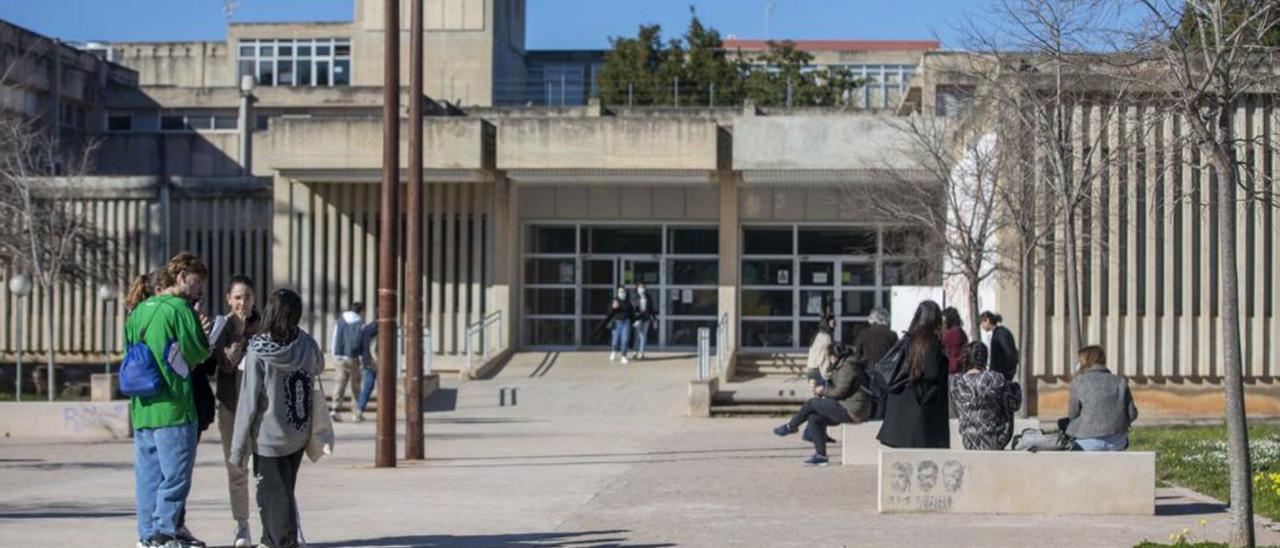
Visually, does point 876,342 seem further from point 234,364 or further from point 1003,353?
point 234,364

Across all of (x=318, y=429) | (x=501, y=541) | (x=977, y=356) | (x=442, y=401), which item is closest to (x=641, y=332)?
(x=442, y=401)

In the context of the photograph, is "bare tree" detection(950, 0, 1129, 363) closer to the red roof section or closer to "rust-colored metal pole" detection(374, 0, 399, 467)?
"rust-colored metal pole" detection(374, 0, 399, 467)

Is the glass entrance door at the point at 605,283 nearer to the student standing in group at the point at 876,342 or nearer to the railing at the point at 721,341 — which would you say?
the railing at the point at 721,341

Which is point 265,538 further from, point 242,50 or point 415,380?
point 242,50

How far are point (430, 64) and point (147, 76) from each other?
1392 cm

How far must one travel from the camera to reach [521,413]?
91.9ft

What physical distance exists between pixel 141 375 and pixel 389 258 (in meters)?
7.39

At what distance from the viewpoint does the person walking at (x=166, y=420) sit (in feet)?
31.5

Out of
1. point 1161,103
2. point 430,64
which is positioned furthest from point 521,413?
point 430,64

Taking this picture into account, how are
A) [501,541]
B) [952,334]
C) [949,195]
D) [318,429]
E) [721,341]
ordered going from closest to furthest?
1. [318,429]
2. [501,541]
3. [952,334]
4. [949,195]
5. [721,341]

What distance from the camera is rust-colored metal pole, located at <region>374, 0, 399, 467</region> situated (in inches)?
663

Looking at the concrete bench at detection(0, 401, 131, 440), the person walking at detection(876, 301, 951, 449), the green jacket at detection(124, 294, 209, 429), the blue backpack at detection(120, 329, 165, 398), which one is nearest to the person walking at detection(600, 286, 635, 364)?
the concrete bench at detection(0, 401, 131, 440)

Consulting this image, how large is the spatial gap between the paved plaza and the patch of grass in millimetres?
497

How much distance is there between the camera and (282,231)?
34.1m
